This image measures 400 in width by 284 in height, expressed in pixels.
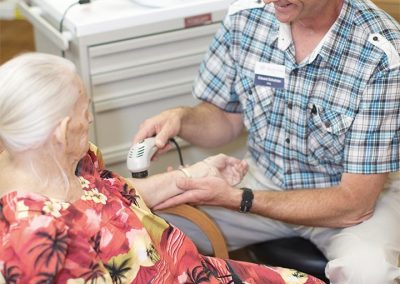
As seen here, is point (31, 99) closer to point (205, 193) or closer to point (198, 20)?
point (205, 193)

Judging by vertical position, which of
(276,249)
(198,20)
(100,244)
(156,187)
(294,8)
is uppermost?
(294,8)

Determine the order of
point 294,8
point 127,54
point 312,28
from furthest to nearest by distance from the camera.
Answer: point 127,54 → point 312,28 → point 294,8

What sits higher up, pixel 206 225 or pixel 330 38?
pixel 330 38

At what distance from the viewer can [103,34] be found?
2096mm

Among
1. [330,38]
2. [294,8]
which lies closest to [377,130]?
[330,38]

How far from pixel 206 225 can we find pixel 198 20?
777 mm

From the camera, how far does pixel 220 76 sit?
204 centimetres

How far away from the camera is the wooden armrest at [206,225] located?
1.79 meters

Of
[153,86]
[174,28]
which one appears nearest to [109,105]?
[153,86]

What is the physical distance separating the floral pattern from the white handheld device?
147 millimetres

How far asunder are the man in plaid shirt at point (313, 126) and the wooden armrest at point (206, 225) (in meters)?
0.04

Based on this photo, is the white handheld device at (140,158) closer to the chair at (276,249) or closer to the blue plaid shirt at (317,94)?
the chair at (276,249)

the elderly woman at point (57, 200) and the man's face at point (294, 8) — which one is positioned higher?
the man's face at point (294, 8)

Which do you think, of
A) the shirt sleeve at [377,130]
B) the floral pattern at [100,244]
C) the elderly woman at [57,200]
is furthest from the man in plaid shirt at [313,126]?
the elderly woman at [57,200]
